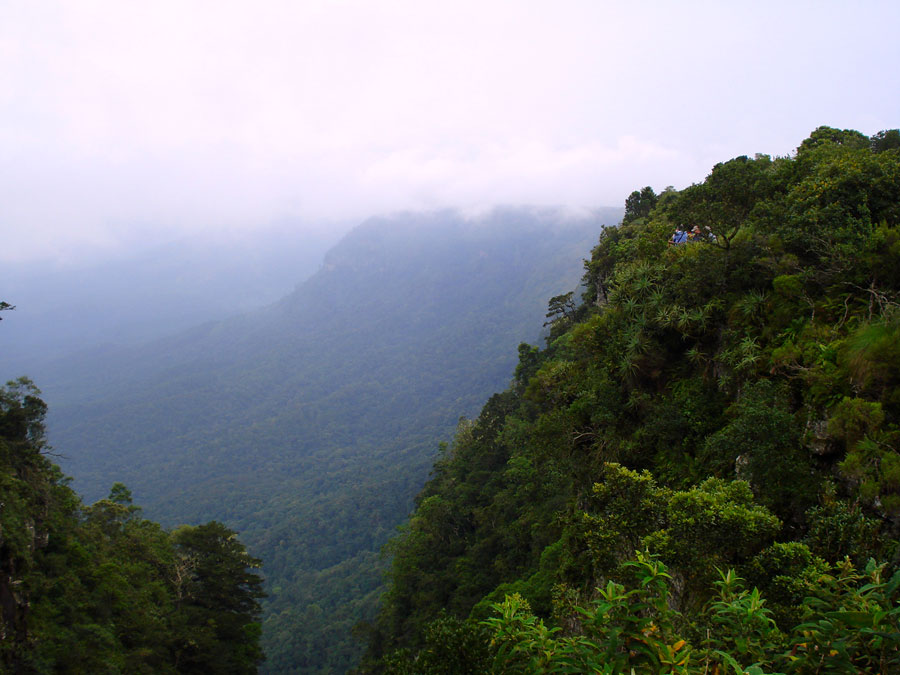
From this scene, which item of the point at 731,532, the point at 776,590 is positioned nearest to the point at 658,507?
the point at 731,532

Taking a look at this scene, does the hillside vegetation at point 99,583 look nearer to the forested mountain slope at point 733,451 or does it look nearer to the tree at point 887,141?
the forested mountain slope at point 733,451

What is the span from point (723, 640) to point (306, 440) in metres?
138

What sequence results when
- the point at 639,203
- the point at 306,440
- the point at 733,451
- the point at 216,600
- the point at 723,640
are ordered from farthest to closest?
the point at 306,440
the point at 639,203
the point at 216,600
the point at 733,451
the point at 723,640

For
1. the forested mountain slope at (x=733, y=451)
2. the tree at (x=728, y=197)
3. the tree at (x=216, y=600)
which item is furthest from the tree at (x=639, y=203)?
the tree at (x=216, y=600)

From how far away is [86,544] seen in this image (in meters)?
24.1

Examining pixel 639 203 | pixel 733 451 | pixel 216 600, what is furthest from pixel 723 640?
pixel 639 203

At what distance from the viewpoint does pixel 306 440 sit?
133 m

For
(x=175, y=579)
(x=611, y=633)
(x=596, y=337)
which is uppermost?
(x=596, y=337)

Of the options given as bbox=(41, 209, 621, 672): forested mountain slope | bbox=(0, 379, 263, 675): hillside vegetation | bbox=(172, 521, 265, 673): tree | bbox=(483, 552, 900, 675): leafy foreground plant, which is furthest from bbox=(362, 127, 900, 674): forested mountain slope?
bbox=(41, 209, 621, 672): forested mountain slope

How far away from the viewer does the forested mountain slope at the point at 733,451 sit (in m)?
3.78

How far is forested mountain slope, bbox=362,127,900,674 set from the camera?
3.78m

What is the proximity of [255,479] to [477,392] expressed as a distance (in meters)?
57.9

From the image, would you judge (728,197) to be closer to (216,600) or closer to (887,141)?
(887,141)

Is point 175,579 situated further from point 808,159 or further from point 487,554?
point 808,159
